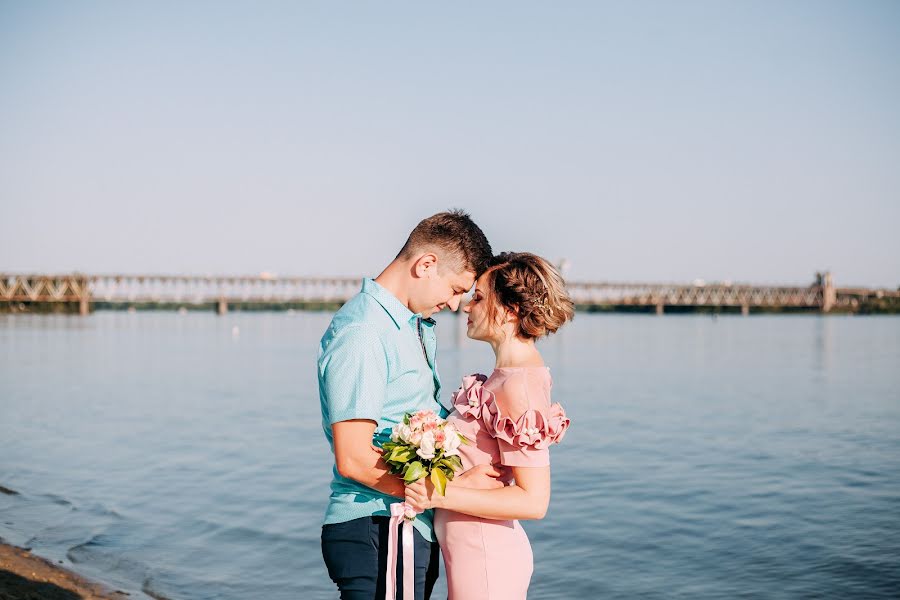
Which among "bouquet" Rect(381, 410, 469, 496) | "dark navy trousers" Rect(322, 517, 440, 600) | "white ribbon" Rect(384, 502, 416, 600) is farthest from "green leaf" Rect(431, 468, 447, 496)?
"dark navy trousers" Rect(322, 517, 440, 600)

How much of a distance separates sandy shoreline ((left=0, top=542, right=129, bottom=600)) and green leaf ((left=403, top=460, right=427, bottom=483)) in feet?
18.1

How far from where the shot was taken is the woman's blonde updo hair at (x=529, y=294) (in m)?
3.51

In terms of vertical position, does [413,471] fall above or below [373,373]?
below

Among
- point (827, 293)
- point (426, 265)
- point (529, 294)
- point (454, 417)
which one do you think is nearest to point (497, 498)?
point (454, 417)

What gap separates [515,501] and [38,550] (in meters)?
7.91

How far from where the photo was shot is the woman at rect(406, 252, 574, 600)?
3371mm

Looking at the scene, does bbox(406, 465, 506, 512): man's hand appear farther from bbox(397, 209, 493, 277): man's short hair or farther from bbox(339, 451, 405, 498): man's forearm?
bbox(397, 209, 493, 277): man's short hair

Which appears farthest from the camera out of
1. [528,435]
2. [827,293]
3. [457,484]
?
[827,293]

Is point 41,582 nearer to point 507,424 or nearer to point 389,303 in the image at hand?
point 389,303

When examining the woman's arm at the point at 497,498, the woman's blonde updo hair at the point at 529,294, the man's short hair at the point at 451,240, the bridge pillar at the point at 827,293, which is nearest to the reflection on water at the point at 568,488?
the woman's arm at the point at 497,498

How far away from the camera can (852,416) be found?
23078 millimetres

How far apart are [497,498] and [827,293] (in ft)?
544

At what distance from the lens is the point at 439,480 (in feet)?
10.4

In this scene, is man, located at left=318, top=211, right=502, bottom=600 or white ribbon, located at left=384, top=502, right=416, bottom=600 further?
white ribbon, located at left=384, top=502, right=416, bottom=600
